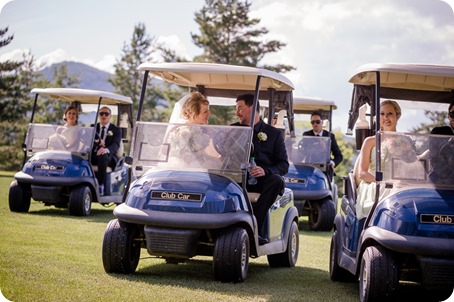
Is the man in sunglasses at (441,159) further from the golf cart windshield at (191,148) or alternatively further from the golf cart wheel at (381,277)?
the golf cart windshield at (191,148)

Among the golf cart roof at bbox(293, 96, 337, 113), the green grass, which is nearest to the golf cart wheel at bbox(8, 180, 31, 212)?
the green grass

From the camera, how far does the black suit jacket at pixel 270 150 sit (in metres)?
8.27

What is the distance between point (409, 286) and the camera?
24.6 feet

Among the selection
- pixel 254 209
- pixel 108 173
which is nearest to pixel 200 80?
pixel 254 209

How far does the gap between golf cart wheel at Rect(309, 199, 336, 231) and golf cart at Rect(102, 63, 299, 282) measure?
5.12 meters

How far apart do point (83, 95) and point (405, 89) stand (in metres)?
7.30

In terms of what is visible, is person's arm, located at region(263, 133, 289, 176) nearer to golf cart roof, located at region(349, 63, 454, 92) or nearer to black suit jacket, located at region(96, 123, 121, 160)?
golf cart roof, located at region(349, 63, 454, 92)

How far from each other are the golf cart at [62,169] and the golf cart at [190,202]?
5478 mm

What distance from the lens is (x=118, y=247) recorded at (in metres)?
7.12

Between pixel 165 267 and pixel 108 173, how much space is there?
6.69m

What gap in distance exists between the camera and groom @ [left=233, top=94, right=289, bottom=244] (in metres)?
7.93

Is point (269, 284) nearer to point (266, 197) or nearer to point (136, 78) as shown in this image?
point (266, 197)

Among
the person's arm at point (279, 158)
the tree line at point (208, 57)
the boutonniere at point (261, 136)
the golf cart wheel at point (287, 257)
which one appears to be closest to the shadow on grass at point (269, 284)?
the golf cart wheel at point (287, 257)

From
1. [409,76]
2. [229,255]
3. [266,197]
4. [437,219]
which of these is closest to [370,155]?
[409,76]
